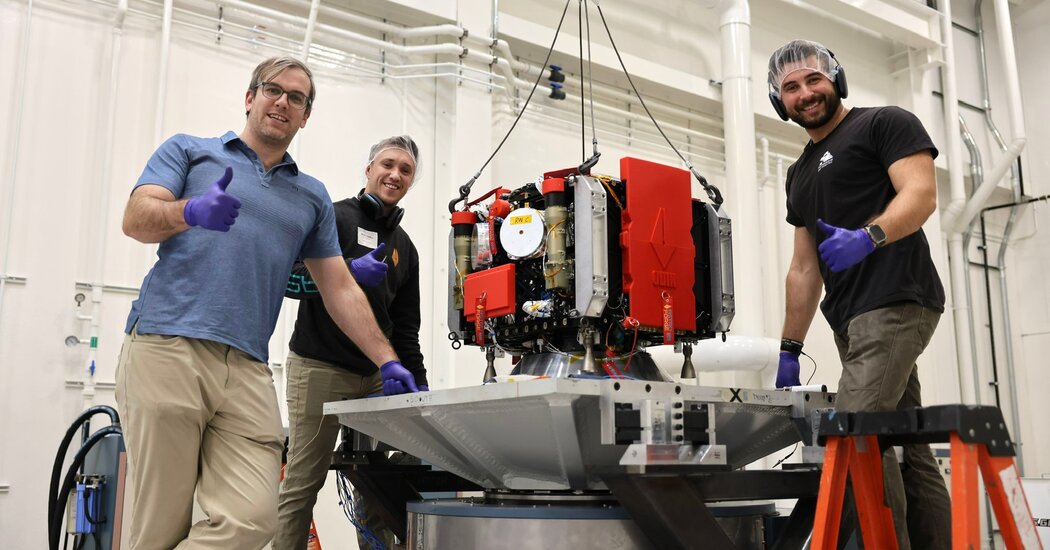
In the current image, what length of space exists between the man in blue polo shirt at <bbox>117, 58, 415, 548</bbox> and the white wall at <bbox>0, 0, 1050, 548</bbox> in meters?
1.76

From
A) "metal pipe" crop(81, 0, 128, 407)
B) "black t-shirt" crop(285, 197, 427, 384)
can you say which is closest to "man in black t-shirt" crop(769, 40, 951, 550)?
"black t-shirt" crop(285, 197, 427, 384)

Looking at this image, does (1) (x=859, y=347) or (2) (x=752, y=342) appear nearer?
(1) (x=859, y=347)

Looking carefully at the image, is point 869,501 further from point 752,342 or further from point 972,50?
point 972,50

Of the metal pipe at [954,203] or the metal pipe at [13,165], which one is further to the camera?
the metal pipe at [954,203]

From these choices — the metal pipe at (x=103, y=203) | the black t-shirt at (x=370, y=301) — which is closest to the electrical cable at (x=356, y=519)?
the black t-shirt at (x=370, y=301)

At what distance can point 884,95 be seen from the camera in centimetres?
685

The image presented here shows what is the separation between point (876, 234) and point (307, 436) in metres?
1.78

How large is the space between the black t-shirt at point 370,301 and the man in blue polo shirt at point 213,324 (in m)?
0.51

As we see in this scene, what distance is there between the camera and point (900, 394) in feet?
6.61

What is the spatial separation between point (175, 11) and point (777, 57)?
2.84 m

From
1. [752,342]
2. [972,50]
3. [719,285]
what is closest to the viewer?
[719,285]

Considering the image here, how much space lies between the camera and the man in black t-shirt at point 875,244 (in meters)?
1.99

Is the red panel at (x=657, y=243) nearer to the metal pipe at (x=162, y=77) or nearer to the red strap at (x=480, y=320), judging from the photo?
the red strap at (x=480, y=320)

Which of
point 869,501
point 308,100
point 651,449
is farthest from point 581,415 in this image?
point 308,100
